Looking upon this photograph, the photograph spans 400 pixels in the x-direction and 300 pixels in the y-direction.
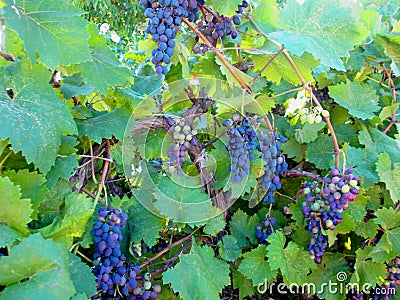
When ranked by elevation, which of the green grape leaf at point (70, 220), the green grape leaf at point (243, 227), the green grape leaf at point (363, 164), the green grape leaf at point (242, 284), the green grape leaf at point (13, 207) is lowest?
the green grape leaf at point (242, 284)

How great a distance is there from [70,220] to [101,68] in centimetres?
31

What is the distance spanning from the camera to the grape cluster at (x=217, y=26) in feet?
3.10

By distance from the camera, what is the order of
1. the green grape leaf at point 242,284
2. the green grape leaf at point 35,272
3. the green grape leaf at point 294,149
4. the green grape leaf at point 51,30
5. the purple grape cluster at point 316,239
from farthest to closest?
the green grape leaf at point 294,149 → the green grape leaf at point 242,284 → the purple grape cluster at point 316,239 → the green grape leaf at point 51,30 → the green grape leaf at point 35,272

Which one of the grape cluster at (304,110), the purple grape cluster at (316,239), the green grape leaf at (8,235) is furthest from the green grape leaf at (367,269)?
the green grape leaf at (8,235)

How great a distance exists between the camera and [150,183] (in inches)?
36.9

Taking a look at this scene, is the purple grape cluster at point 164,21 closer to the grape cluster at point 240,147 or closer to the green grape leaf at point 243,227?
the grape cluster at point 240,147

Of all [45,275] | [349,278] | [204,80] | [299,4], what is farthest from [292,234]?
Result: [45,275]

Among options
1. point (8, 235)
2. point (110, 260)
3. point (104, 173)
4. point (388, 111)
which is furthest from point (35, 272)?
point (388, 111)

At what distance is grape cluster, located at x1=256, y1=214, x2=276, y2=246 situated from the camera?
109 centimetres

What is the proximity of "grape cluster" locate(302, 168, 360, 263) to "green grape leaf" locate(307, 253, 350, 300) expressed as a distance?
0.10 meters

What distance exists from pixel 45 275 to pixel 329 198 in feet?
2.06

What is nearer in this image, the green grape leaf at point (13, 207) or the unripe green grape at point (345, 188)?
the green grape leaf at point (13, 207)

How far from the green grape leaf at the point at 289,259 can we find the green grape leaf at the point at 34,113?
58 centimetres

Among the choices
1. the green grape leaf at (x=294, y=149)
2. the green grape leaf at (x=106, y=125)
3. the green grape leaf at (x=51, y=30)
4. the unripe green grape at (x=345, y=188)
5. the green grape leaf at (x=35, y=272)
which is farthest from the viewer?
the green grape leaf at (x=294, y=149)
